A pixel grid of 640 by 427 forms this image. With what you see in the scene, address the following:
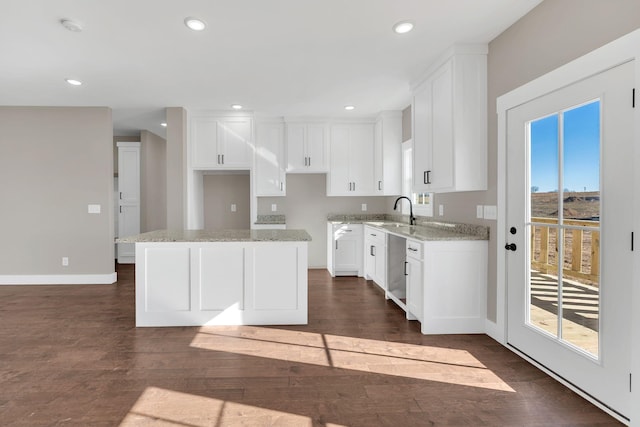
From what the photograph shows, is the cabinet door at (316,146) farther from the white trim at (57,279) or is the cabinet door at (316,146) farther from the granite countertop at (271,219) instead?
the white trim at (57,279)

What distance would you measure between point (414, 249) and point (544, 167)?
126cm

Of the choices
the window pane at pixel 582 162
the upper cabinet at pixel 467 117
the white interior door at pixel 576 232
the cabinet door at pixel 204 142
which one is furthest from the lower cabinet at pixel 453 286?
the cabinet door at pixel 204 142

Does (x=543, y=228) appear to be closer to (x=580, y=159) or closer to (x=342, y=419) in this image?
(x=580, y=159)

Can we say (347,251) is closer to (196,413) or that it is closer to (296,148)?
(296,148)

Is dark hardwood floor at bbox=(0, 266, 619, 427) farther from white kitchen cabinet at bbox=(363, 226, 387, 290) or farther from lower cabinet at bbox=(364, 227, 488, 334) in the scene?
white kitchen cabinet at bbox=(363, 226, 387, 290)

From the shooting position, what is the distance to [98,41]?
9.37ft

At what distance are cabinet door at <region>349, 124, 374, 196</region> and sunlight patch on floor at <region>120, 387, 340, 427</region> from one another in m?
4.07

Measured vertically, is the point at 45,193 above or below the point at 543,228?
above

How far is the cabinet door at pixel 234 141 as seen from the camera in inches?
202

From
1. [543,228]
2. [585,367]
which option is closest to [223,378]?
[585,367]

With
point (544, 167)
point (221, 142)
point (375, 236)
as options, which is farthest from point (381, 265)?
point (221, 142)

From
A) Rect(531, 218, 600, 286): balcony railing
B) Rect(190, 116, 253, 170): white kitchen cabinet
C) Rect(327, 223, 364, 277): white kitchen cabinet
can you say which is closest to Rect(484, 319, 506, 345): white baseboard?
Rect(531, 218, 600, 286): balcony railing

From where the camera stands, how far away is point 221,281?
10.4ft

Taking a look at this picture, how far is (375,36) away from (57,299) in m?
4.61
